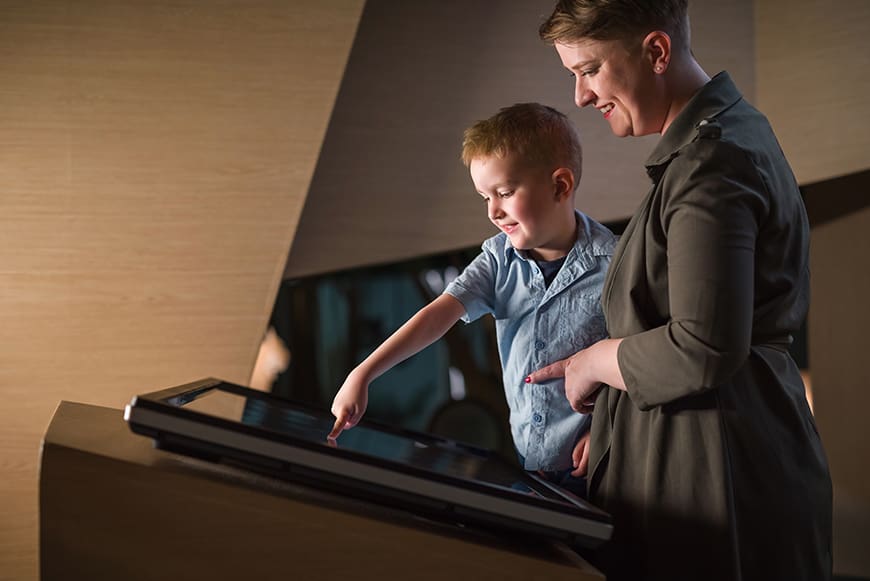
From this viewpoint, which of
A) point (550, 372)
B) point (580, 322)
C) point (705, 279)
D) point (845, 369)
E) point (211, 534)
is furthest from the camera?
point (845, 369)

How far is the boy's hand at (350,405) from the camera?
1.01 m

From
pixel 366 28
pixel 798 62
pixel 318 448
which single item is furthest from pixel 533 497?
pixel 798 62

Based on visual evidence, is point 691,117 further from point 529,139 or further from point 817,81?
point 817,81

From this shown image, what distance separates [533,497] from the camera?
756mm

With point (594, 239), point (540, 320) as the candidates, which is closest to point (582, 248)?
point (594, 239)

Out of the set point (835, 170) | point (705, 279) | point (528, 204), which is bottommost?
point (705, 279)

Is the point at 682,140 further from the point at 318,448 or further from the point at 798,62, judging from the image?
the point at 798,62

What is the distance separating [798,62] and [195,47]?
166 centimetres

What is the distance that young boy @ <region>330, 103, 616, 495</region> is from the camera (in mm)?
1233

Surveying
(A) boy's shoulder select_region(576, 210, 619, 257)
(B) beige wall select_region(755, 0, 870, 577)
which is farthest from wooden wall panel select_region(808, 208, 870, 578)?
(A) boy's shoulder select_region(576, 210, 619, 257)

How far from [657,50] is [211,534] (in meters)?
0.68

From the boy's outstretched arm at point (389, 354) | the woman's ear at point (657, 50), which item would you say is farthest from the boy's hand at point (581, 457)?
the woman's ear at point (657, 50)

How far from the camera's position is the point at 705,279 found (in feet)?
2.62

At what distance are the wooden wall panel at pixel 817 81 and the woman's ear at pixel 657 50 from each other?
1.64 meters
